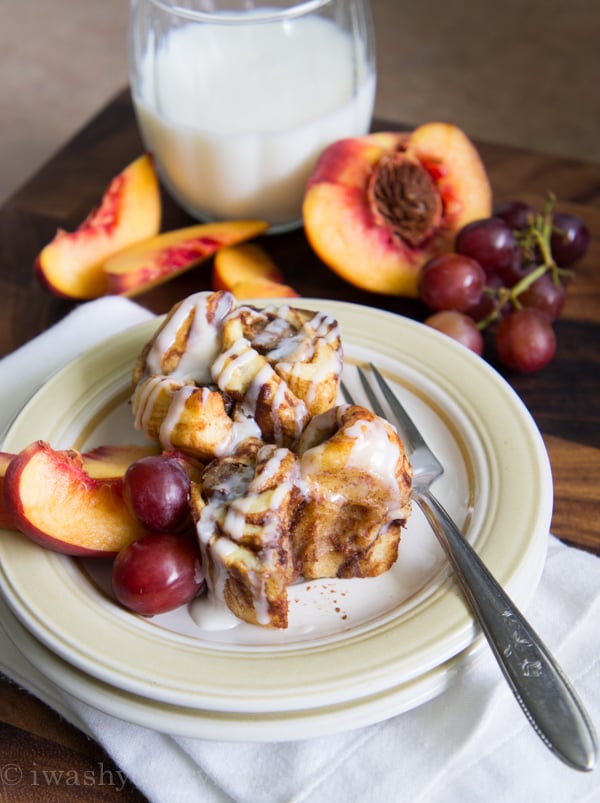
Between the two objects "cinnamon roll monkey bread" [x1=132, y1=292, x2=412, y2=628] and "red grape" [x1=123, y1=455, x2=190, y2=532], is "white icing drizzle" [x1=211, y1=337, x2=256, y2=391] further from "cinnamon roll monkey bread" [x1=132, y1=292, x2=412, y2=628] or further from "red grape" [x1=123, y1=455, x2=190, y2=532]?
"red grape" [x1=123, y1=455, x2=190, y2=532]

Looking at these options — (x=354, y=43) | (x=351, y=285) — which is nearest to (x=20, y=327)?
(x=351, y=285)

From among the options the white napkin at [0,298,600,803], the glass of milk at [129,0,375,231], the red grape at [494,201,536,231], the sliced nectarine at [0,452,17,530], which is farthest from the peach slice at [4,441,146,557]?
the red grape at [494,201,536,231]

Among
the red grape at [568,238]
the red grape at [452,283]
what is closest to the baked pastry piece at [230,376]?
the red grape at [452,283]

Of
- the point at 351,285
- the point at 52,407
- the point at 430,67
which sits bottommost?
the point at 430,67

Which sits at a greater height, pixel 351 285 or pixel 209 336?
pixel 209 336

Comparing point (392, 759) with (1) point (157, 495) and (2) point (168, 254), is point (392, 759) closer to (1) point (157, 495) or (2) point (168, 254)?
(1) point (157, 495)

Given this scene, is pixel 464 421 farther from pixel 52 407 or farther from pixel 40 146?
pixel 40 146

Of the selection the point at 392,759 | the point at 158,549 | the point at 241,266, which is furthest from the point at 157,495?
the point at 241,266
